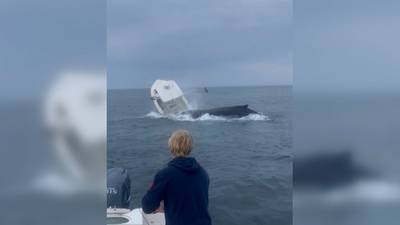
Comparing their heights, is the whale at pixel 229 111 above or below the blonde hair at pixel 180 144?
below

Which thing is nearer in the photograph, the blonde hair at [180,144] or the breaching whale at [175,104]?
the blonde hair at [180,144]

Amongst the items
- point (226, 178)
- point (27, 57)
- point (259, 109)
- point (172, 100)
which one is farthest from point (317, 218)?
point (259, 109)

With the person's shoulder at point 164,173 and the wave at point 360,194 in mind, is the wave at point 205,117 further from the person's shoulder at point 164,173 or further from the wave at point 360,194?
the wave at point 360,194

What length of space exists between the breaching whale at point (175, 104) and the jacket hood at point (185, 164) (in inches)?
429

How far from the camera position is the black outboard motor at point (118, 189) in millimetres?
4406

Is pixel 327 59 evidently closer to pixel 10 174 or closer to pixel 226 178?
pixel 10 174

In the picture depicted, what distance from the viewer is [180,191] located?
1.75 meters

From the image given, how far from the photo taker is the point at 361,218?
1.17m

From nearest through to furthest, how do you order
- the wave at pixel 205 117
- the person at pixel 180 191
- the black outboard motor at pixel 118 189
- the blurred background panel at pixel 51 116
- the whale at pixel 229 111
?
the blurred background panel at pixel 51 116, the person at pixel 180 191, the black outboard motor at pixel 118 189, the wave at pixel 205 117, the whale at pixel 229 111

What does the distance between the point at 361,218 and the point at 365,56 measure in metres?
0.38

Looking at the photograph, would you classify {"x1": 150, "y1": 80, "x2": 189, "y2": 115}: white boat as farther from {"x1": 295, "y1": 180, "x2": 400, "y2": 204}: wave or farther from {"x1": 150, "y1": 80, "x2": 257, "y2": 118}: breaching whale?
{"x1": 295, "y1": 180, "x2": 400, "y2": 204}: wave

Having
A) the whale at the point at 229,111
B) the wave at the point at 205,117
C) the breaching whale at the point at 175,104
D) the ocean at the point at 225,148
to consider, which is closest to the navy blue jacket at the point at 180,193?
the ocean at the point at 225,148

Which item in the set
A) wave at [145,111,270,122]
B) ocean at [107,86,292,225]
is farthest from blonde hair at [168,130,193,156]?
wave at [145,111,270,122]

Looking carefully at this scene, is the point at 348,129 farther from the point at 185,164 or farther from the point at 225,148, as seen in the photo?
the point at 225,148
